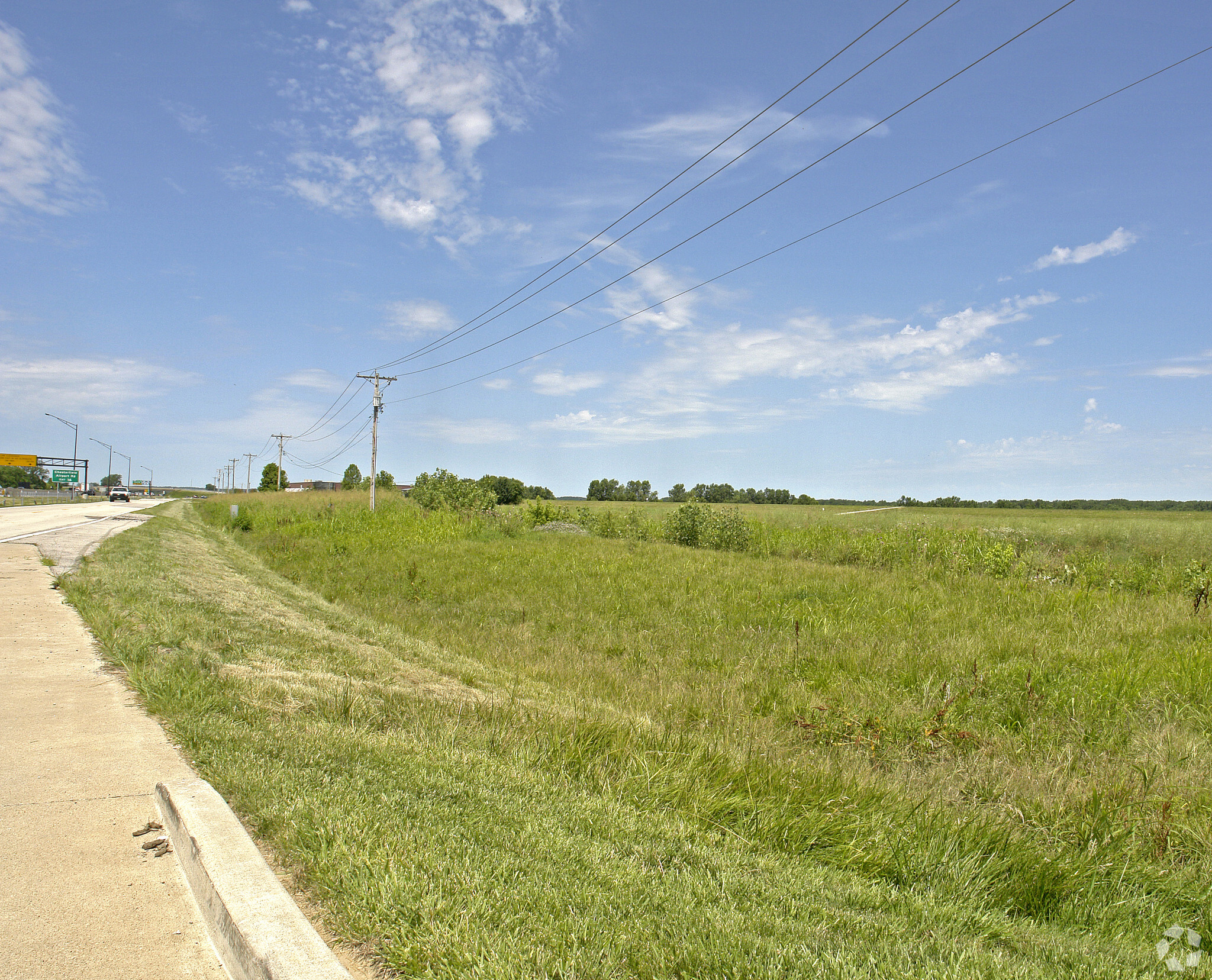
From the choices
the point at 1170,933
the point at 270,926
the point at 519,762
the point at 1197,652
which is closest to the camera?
the point at 270,926

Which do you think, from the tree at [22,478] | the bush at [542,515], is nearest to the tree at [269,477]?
the tree at [22,478]

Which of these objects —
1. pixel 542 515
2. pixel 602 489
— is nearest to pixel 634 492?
pixel 602 489

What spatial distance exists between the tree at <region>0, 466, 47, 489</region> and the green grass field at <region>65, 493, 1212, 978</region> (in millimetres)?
132698

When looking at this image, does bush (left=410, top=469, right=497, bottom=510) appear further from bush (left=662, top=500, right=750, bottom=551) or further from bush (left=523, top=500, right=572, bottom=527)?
bush (left=662, top=500, right=750, bottom=551)

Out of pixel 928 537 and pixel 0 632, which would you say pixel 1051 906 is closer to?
pixel 0 632

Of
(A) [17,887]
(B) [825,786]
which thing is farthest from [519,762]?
(A) [17,887]

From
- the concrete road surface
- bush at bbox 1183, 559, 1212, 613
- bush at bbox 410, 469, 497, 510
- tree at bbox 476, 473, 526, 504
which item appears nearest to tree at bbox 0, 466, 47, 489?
tree at bbox 476, 473, 526, 504

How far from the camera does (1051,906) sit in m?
3.84

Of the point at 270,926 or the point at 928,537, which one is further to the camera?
the point at 928,537

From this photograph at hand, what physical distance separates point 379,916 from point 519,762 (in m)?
2.25

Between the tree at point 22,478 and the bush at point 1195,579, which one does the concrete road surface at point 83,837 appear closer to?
the bush at point 1195,579

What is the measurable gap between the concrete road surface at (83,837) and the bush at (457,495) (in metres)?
29.3

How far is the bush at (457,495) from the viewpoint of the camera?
118ft

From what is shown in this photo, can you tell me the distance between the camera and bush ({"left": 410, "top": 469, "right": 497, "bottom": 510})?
36.0m
